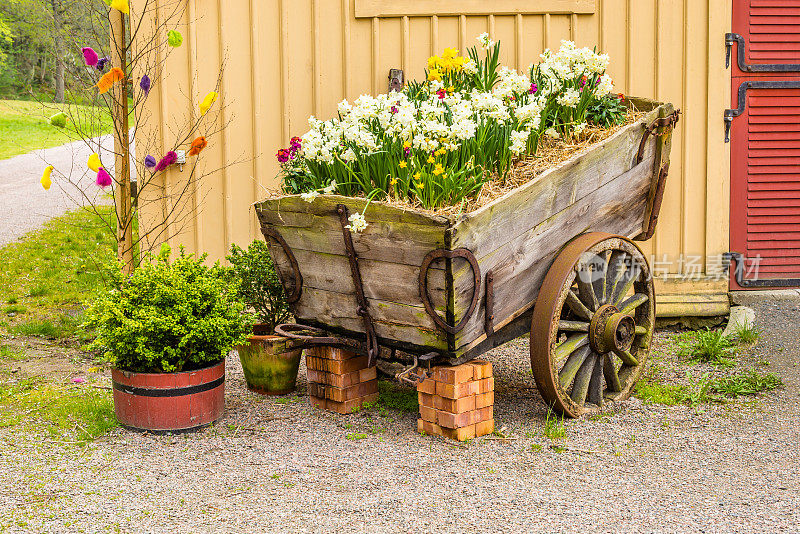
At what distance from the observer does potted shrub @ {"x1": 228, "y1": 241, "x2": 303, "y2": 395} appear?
4379mm

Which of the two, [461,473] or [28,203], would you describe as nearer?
[461,473]

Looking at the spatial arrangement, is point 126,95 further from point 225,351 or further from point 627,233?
point 627,233

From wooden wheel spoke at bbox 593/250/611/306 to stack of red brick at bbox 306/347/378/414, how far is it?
1.18 m

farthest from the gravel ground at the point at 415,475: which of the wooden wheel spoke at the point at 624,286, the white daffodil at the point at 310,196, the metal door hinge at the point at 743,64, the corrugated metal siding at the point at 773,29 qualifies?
the corrugated metal siding at the point at 773,29

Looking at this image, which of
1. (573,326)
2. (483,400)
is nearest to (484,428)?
(483,400)

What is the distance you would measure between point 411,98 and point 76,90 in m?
2.69

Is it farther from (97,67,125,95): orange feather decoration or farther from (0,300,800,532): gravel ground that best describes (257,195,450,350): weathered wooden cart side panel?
(97,67,125,95): orange feather decoration

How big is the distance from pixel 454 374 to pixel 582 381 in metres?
0.73

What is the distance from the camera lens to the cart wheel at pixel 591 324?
146 inches

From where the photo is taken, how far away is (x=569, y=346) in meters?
3.88

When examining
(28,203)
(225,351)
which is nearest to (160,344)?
(225,351)

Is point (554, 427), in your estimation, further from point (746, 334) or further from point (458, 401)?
point (746, 334)

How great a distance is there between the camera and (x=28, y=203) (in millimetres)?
12328

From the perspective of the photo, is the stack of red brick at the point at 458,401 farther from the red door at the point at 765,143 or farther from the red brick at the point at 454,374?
the red door at the point at 765,143
